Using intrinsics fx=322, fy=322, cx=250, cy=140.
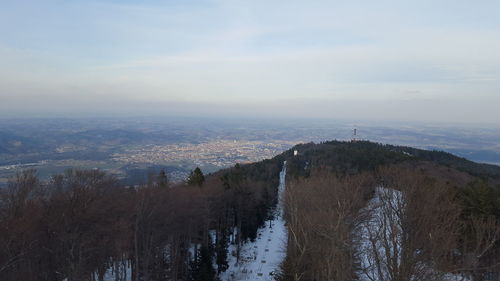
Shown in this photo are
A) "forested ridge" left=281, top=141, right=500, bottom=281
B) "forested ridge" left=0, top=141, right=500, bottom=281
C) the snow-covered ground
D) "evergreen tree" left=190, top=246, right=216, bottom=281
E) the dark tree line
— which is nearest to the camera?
"forested ridge" left=281, top=141, right=500, bottom=281

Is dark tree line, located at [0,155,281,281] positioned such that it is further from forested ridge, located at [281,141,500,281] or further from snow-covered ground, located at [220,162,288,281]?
forested ridge, located at [281,141,500,281]

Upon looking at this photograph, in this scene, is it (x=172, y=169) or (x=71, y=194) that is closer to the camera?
(x=71, y=194)

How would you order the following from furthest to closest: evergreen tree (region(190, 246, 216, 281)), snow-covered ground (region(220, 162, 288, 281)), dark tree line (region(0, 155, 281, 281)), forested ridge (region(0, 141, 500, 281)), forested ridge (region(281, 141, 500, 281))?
1. snow-covered ground (region(220, 162, 288, 281))
2. evergreen tree (region(190, 246, 216, 281))
3. dark tree line (region(0, 155, 281, 281))
4. forested ridge (region(0, 141, 500, 281))
5. forested ridge (region(281, 141, 500, 281))

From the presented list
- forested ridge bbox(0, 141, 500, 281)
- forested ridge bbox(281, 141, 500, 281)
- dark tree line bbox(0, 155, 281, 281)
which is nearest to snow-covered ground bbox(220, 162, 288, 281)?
forested ridge bbox(0, 141, 500, 281)

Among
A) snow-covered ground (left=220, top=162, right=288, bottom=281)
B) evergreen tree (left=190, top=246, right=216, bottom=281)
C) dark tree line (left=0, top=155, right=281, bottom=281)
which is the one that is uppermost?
dark tree line (left=0, top=155, right=281, bottom=281)

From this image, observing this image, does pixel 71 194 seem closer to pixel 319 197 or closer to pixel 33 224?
pixel 33 224

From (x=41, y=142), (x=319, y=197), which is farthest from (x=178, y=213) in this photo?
(x=41, y=142)

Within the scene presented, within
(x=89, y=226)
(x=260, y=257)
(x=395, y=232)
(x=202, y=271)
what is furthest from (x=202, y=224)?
(x=395, y=232)

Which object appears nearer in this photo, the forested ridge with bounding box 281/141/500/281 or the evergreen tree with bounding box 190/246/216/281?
the forested ridge with bounding box 281/141/500/281
